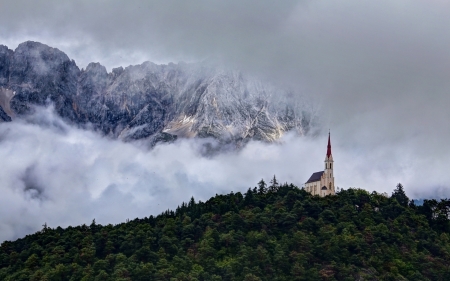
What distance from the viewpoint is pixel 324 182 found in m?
171

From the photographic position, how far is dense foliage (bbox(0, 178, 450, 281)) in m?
118

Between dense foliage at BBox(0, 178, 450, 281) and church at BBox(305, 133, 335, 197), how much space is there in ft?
51.8

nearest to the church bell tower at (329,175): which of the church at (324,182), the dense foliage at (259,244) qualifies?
the church at (324,182)

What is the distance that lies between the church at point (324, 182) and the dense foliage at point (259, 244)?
1577 centimetres

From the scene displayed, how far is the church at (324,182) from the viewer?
6708 inches

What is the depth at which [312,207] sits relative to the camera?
14138 centimetres

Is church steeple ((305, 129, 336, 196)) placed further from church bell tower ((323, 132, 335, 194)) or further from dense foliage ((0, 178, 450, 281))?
dense foliage ((0, 178, 450, 281))

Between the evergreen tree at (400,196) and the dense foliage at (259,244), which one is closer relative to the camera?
the dense foliage at (259,244)

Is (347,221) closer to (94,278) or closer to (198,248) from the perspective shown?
(198,248)

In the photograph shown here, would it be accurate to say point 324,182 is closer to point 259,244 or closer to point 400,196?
point 400,196

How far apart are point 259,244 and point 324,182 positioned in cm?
4790

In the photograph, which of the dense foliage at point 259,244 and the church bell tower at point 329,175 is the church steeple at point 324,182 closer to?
the church bell tower at point 329,175

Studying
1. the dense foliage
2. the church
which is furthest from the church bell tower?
the dense foliage

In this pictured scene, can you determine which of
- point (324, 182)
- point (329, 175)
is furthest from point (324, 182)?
point (329, 175)
